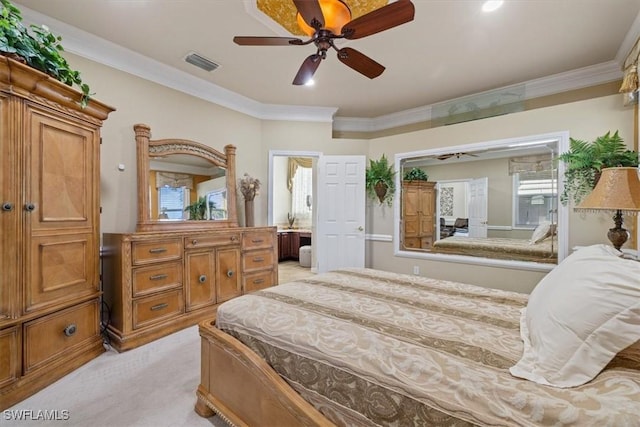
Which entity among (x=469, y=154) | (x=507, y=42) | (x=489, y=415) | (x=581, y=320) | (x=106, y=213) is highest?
(x=507, y=42)

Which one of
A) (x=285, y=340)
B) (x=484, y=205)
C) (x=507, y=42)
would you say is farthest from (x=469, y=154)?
(x=285, y=340)

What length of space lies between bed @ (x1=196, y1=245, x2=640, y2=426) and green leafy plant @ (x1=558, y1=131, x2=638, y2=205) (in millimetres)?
2165

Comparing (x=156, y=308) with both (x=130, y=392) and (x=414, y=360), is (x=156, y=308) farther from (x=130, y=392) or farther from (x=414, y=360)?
(x=414, y=360)

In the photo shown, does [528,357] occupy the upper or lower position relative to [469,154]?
lower

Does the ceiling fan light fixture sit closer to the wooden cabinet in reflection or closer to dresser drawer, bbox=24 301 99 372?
dresser drawer, bbox=24 301 99 372

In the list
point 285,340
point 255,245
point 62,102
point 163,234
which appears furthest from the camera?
point 255,245

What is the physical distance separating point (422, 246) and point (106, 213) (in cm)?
402

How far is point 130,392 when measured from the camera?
6.31 ft

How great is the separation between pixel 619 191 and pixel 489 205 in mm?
1960

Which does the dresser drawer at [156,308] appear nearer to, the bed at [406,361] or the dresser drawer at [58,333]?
the dresser drawer at [58,333]

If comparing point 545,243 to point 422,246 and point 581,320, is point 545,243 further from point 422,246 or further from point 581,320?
point 581,320

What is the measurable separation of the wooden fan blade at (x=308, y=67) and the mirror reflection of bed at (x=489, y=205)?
2.58m

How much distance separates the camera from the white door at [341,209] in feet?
14.8

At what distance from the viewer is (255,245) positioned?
366 cm
